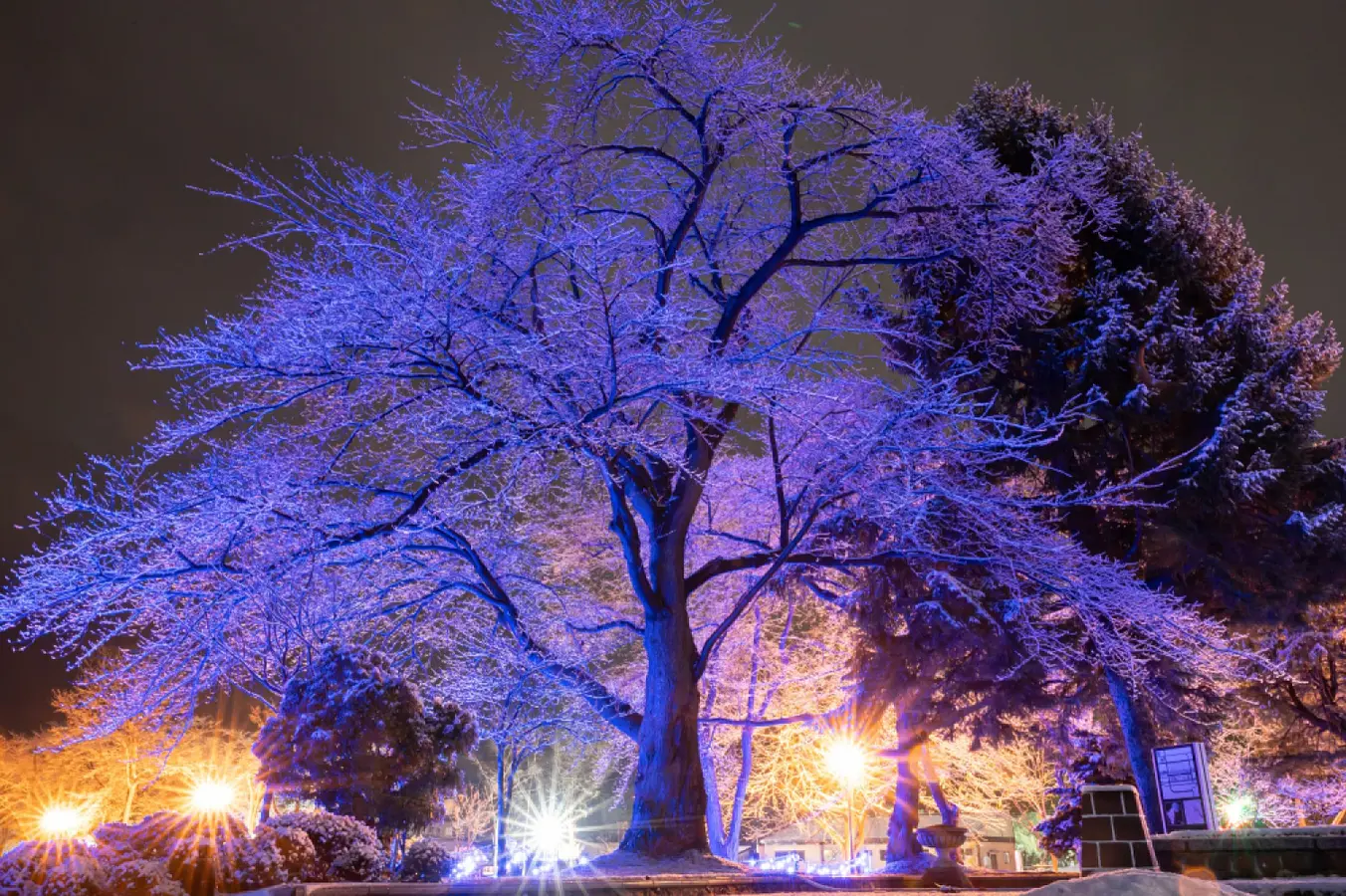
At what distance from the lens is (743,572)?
18328mm

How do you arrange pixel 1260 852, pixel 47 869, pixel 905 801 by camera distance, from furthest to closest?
pixel 905 801, pixel 1260 852, pixel 47 869

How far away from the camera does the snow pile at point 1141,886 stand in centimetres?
422

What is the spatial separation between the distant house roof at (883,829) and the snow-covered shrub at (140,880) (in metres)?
30.8

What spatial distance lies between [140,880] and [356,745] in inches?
267

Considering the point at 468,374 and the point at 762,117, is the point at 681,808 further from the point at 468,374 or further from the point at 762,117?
the point at 762,117

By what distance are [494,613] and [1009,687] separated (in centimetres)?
930

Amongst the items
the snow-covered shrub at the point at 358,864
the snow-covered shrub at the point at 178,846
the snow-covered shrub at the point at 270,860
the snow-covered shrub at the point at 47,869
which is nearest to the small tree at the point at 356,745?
the snow-covered shrub at the point at 358,864

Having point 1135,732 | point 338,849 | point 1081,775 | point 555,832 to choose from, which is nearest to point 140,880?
point 338,849

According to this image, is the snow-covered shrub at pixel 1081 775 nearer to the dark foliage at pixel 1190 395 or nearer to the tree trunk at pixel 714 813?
the dark foliage at pixel 1190 395

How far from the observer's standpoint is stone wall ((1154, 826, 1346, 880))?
6.18 meters

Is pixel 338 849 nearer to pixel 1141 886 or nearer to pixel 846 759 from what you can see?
pixel 1141 886

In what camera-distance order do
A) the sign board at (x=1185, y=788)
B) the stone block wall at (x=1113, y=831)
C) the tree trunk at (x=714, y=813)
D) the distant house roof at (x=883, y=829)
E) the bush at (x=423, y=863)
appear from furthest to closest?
1. the distant house roof at (x=883, y=829)
2. the tree trunk at (x=714, y=813)
3. the sign board at (x=1185, y=788)
4. the bush at (x=423, y=863)
5. the stone block wall at (x=1113, y=831)

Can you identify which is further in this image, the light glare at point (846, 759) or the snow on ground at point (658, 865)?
the light glare at point (846, 759)

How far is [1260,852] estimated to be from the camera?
6426mm
